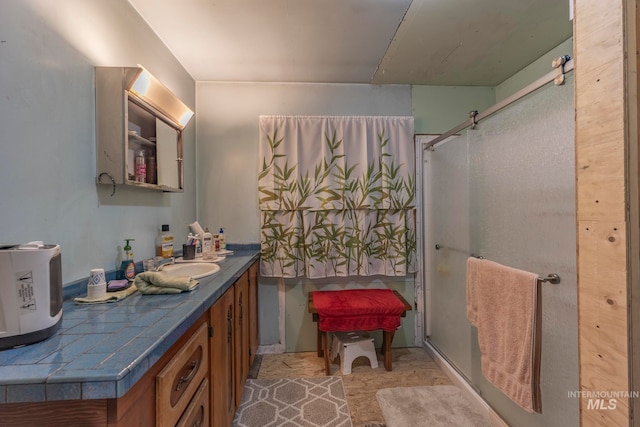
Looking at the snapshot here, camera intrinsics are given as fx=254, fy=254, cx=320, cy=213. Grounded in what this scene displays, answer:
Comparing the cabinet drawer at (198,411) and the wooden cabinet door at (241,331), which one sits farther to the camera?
the wooden cabinet door at (241,331)

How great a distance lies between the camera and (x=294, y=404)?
1.58 metres

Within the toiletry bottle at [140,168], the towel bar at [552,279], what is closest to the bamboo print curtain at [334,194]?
the toiletry bottle at [140,168]

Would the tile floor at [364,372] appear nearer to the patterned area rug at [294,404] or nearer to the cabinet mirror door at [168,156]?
the patterned area rug at [294,404]

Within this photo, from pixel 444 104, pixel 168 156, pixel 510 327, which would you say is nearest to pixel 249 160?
pixel 168 156

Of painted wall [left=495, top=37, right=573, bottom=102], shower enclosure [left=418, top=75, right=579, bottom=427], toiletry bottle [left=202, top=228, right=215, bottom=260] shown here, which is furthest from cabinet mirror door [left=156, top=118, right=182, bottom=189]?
painted wall [left=495, top=37, right=573, bottom=102]

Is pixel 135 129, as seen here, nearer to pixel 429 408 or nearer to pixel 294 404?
pixel 294 404

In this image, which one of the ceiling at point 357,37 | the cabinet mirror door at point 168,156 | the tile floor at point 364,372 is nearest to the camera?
the ceiling at point 357,37

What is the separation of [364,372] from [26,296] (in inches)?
75.6

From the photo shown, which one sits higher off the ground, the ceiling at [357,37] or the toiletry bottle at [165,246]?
the ceiling at [357,37]

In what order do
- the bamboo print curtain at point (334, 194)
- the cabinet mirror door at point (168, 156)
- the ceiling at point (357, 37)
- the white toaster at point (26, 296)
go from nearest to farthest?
the white toaster at point (26, 296)
the ceiling at point (357, 37)
the cabinet mirror door at point (168, 156)
the bamboo print curtain at point (334, 194)

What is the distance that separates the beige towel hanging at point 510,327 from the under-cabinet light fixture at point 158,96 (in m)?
2.01

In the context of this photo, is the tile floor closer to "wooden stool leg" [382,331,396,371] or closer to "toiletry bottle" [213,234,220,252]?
"wooden stool leg" [382,331,396,371]

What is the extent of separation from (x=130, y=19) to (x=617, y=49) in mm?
1994

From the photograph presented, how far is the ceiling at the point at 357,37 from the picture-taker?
140 cm
